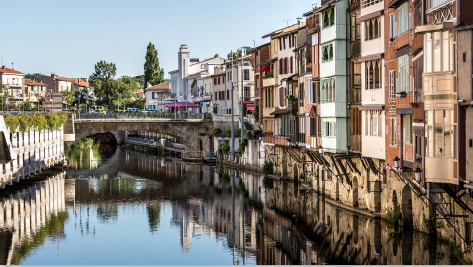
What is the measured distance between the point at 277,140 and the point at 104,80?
90337mm

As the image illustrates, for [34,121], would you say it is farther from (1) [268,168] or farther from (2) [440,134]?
(2) [440,134]

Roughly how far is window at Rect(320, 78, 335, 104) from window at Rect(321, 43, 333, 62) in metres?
1.46

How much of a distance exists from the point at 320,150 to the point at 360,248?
42.3 ft

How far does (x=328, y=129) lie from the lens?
150 ft

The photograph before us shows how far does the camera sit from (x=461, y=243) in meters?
28.1

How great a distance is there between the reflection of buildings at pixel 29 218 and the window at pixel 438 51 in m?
21.7

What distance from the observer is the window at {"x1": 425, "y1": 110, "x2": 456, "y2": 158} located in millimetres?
24500

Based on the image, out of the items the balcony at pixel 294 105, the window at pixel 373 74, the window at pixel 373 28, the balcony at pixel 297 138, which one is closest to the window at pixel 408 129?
the window at pixel 373 74

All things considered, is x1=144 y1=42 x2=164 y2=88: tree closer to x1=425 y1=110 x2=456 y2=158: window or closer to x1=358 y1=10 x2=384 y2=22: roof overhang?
x1=358 y1=10 x2=384 y2=22: roof overhang

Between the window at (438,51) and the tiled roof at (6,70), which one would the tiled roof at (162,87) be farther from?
the window at (438,51)

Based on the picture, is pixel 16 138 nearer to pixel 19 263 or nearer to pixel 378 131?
pixel 19 263

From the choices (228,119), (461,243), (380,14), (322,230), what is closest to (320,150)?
(322,230)

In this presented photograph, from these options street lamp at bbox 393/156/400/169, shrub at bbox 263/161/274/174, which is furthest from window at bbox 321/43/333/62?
shrub at bbox 263/161/274/174

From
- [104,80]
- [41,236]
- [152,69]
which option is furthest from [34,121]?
[152,69]
